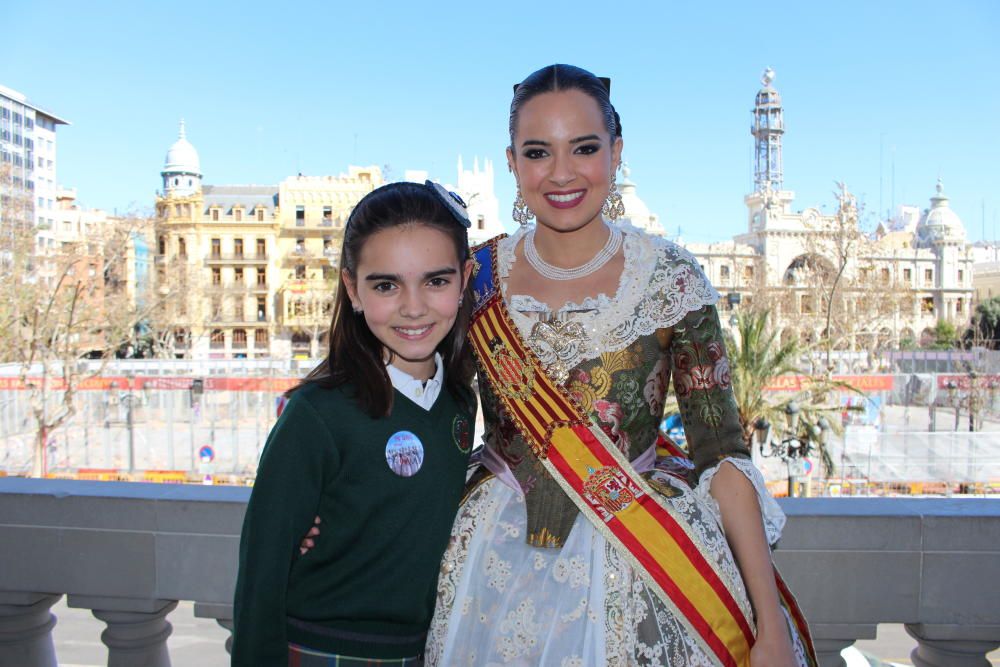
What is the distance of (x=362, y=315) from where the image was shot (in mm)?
1691

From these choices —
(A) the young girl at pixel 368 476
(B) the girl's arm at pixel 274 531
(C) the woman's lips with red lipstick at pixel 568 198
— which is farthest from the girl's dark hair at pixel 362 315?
(C) the woman's lips with red lipstick at pixel 568 198

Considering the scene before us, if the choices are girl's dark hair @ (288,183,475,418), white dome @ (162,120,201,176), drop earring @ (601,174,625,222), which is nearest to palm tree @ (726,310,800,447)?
drop earring @ (601,174,625,222)

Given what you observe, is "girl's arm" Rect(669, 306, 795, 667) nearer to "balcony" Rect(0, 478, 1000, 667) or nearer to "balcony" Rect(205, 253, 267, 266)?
"balcony" Rect(0, 478, 1000, 667)

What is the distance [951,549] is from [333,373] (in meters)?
1.78

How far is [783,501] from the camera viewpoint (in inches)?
94.7

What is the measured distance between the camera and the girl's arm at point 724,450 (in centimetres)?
161

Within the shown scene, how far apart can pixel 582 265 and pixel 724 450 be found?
1.71 ft

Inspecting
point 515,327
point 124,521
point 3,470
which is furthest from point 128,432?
point 515,327

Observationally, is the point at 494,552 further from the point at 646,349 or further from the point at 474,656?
the point at 646,349

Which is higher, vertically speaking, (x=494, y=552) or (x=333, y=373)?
(x=333, y=373)

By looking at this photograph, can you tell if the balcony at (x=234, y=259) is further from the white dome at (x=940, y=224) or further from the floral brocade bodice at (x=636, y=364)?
the white dome at (x=940, y=224)

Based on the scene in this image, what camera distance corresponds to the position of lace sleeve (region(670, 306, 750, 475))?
170cm

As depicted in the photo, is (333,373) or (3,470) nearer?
(333,373)

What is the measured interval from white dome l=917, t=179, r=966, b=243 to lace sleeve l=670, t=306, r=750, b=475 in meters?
59.4
